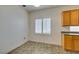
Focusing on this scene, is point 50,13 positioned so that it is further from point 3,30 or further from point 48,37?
point 3,30

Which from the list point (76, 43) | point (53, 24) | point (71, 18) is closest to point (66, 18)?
point (71, 18)

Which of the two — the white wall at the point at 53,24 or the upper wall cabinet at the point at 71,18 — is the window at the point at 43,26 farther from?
the upper wall cabinet at the point at 71,18

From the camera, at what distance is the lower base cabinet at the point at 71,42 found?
4.25m

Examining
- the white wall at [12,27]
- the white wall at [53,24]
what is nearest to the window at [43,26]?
the white wall at [53,24]

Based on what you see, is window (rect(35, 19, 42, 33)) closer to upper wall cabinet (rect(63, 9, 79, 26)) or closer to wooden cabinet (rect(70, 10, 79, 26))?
upper wall cabinet (rect(63, 9, 79, 26))

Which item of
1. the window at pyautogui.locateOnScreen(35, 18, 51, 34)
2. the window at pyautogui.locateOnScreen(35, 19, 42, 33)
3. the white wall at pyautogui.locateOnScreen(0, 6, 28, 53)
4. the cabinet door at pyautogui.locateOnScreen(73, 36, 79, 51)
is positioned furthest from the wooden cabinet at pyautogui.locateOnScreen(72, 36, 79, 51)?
the white wall at pyautogui.locateOnScreen(0, 6, 28, 53)

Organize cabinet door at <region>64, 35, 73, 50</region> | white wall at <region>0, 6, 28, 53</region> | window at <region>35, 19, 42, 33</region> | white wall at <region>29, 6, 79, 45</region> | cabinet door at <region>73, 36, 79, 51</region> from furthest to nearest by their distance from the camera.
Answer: white wall at <region>29, 6, 79, 45</region> → window at <region>35, 19, 42, 33</region> → cabinet door at <region>64, 35, 73, 50</region> → cabinet door at <region>73, 36, 79, 51</region> → white wall at <region>0, 6, 28, 53</region>

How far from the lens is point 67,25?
15.9 ft

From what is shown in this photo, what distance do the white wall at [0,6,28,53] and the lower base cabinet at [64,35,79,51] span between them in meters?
1.67

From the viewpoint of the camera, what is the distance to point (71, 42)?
4.37 meters

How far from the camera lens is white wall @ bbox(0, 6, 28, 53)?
3.37m

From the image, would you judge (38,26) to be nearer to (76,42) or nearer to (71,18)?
(71,18)

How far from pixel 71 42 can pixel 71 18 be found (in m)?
1.00

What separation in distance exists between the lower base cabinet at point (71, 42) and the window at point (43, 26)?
0.81 m
